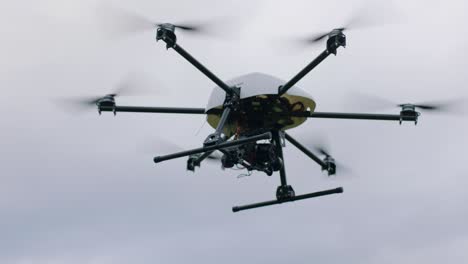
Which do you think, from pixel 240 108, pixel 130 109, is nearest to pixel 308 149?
pixel 240 108

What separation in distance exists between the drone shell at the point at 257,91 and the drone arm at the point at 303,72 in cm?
27

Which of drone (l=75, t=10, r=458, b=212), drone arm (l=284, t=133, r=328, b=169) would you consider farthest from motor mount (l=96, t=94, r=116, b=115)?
drone arm (l=284, t=133, r=328, b=169)

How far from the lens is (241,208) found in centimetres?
2525

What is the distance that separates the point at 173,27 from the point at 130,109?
3.44m

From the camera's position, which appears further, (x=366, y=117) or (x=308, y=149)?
(x=308, y=149)

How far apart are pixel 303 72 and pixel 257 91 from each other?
6.11ft

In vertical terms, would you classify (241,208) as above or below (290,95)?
below

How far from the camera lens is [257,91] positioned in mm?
23734

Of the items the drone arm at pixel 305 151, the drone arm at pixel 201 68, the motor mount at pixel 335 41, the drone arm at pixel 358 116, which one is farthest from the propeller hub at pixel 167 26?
the drone arm at pixel 305 151

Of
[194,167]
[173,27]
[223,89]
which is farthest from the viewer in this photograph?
[194,167]

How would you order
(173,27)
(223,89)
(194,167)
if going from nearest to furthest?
(173,27) < (223,89) < (194,167)

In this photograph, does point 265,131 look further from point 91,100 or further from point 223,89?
point 91,100

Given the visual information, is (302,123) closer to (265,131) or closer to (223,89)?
(265,131)

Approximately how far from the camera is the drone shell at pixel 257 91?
23.8m
